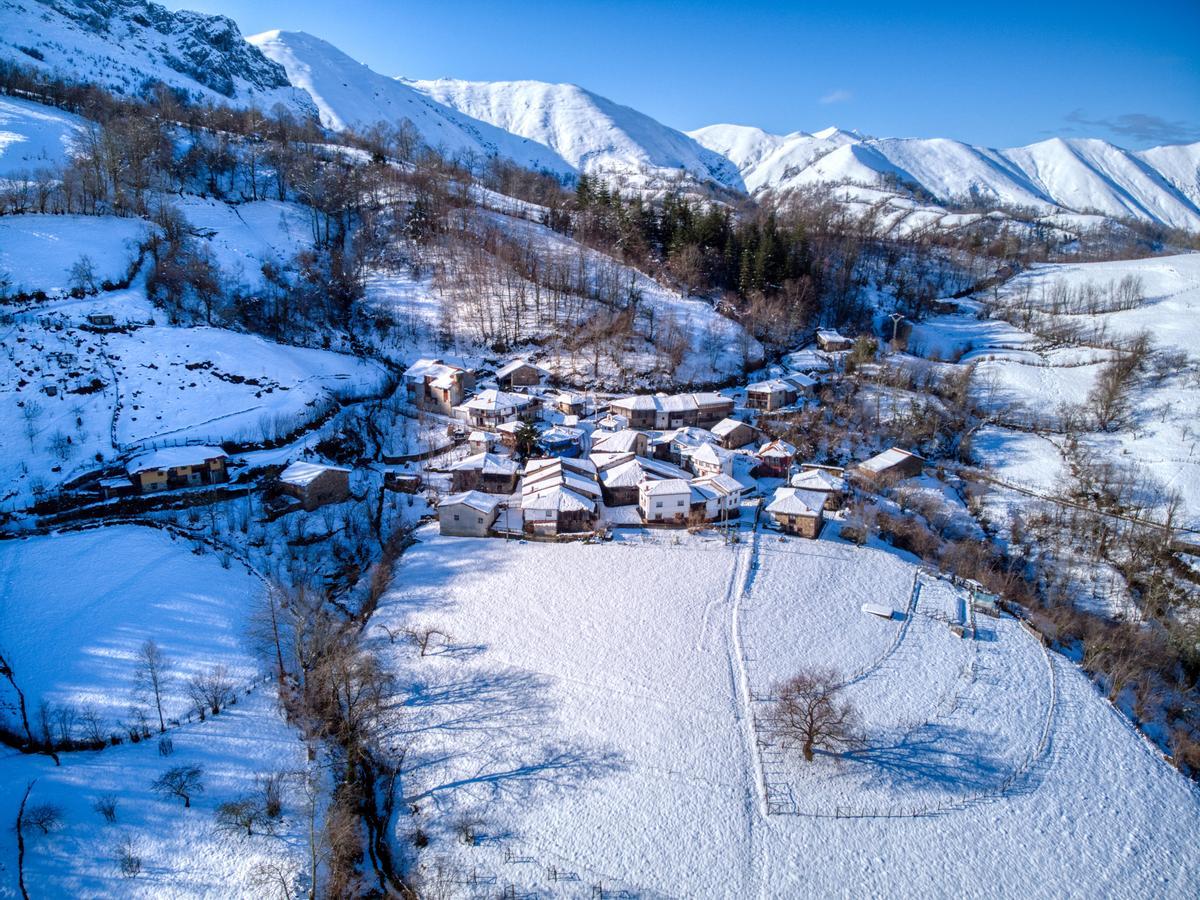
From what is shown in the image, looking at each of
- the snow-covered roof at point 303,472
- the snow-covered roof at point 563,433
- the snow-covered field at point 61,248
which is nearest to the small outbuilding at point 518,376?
the snow-covered roof at point 563,433

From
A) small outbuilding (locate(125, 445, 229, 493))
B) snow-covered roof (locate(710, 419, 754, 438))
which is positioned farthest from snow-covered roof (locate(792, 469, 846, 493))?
small outbuilding (locate(125, 445, 229, 493))

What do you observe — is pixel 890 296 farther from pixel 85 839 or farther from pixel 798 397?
pixel 85 839

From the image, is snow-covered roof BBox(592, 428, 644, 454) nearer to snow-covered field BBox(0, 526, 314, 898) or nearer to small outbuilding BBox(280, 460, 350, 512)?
small outbuilding BBox(280, 460, 350, 512)

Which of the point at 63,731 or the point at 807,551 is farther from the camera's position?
the point at 807,551

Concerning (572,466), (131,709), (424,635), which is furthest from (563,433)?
(131,709)

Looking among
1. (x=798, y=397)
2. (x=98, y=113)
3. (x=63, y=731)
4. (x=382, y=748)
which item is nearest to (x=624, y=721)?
(x=382, y=748)

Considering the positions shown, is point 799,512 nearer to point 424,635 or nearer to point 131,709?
point 424,635
